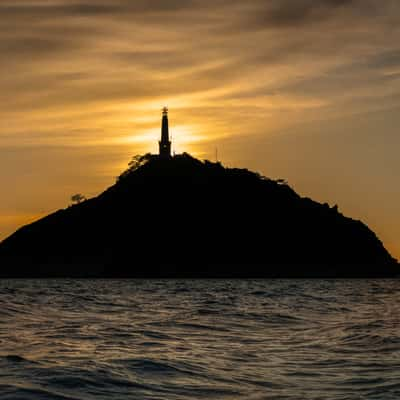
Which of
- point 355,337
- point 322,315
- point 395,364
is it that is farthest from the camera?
point 322,315

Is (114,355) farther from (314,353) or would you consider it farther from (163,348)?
(314,353)

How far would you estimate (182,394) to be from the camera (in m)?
18.5

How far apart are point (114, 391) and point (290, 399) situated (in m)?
3.93

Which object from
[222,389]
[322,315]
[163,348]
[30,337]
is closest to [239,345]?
[163,348]

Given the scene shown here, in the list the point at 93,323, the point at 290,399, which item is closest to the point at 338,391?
the point at 290,399

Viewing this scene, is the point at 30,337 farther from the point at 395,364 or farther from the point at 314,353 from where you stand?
the point at 395,364

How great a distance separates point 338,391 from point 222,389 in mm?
2625

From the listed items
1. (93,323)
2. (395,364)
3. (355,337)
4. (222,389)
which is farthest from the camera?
(93,323)

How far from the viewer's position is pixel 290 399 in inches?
701

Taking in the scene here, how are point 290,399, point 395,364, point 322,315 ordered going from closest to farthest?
point 290,399 → point 395,364 → point 322,315

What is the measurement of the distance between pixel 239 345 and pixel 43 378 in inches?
384

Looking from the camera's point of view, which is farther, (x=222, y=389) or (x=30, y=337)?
(x=30, y=337)

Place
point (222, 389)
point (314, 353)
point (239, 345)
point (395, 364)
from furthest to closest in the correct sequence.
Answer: point (239, 345) < point (314, 353) < point (395, 364) < point (222, 389)

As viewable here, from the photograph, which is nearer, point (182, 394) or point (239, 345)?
point (182, 394)
